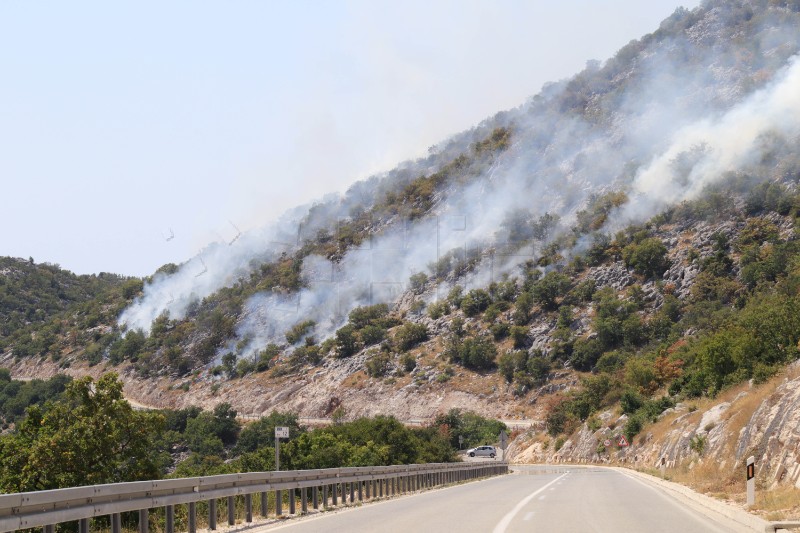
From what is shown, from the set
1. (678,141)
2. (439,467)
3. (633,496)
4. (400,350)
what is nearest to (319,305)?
(400,350)

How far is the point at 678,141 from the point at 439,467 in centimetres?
12484

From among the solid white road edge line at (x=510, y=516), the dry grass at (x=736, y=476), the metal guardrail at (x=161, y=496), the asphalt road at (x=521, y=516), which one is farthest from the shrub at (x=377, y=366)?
the solid white road edge line at (x=510, y=516)

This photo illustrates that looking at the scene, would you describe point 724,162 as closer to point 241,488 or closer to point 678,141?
point 678,141

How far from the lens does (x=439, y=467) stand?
35.4 metres

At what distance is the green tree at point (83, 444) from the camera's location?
64.4 ft

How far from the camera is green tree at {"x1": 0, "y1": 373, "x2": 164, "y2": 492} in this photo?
1964cm

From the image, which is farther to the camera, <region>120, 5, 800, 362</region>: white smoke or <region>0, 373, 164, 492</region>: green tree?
<region>120, 5, 800, 362</region>: white smoke

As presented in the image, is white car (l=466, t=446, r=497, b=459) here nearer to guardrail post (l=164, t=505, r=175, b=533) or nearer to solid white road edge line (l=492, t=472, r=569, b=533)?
solid white road edge line (l=492, t=472, r=569, b=533)

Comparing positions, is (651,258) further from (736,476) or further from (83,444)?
(83,444)

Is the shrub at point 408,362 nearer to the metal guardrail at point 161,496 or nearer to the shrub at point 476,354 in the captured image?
the shrub at point 476,354

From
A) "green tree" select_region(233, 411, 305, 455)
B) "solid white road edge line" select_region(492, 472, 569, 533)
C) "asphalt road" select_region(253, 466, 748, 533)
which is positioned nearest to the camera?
"solid white road edge line" select_region(492, 472, 569, 533)

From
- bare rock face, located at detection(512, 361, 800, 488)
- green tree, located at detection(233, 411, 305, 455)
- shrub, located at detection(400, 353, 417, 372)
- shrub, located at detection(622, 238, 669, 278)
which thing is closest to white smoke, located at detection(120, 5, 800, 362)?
shrub, located at detection(622, 238, 669, 278)

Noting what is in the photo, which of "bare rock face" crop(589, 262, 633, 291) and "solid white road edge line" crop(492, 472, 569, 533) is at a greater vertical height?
"bare rock face" crop(589, 262, 633, 291)

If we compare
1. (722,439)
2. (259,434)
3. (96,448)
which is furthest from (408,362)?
(96,448)
